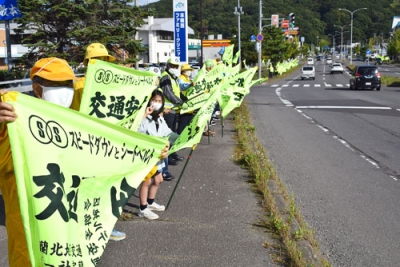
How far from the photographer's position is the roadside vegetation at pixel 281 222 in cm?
418

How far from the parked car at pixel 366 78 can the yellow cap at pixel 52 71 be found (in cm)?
2728

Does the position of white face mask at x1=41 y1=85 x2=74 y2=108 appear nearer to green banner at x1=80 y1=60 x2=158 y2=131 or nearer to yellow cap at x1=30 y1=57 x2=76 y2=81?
yellow cap at x1=30 y1=57 x2=76 y2=81

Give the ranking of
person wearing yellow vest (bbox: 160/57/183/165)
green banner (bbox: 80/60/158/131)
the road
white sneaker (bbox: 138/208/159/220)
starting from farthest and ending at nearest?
person wearing yellow vest (bbox: 160/57/183/165) → white sneaker (bbox: 138/208/159/220) → the road → green banner (bbox: 80/60/158/131)

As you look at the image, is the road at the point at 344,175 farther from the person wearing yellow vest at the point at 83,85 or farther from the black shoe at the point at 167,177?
the person wearing yellow vest at the point at 83,85

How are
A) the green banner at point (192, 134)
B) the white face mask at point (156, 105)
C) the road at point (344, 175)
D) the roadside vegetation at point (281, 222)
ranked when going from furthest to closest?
the white face mask at point (156, 105) → the road at point (344, 175) → the green banner at point (192, 134) → the roadside vegetation at point (281, 222)

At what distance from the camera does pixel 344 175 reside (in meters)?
7.52

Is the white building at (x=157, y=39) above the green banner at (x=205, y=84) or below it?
above

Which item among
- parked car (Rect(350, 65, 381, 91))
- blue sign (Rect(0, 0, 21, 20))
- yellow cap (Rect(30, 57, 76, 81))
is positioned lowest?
parked car (Rect(350, 65, 381, 91))

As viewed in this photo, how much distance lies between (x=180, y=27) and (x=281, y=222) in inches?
518

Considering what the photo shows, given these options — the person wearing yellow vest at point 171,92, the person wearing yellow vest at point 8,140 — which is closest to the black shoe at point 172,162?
the person wearing yellow vest at point 171,92

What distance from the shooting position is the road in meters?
4.78

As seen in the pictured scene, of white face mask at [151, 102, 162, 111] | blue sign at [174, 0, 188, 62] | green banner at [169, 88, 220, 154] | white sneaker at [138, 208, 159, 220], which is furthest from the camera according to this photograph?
blue sign at [174, 0, 188, 62]

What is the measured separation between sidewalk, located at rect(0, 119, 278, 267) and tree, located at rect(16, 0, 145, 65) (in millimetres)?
11574

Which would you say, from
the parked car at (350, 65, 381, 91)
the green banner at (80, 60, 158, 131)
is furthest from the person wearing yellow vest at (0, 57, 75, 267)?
the parked car at (350, 65, 381, 91)
